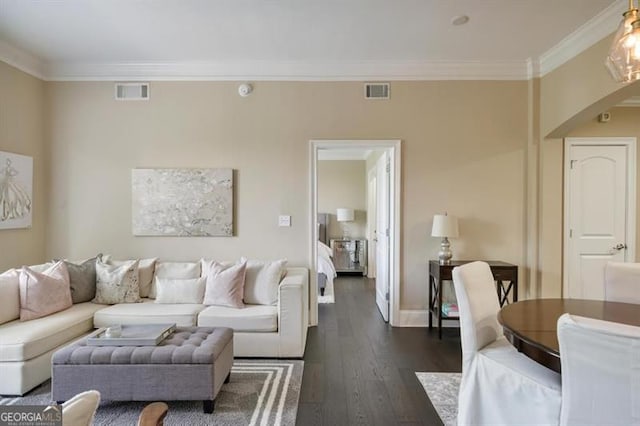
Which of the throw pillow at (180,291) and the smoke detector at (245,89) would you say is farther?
the smoke detector at (245,89)

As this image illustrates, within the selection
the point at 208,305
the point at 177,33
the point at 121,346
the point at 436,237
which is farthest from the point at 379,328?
the point at 177,33

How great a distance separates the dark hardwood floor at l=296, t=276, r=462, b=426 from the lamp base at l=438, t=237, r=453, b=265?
33.1 inches

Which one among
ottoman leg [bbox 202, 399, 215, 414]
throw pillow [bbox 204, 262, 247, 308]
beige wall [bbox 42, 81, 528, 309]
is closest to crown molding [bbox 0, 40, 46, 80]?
beige wall [bbox 42, 81, 528, 309]

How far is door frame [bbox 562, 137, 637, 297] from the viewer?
3.92 m

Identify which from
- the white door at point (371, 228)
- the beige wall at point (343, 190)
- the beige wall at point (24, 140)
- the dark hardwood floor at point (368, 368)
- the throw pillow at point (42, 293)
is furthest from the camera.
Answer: the beige wall at point (343, 190)

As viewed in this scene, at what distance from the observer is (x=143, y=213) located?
4043mm

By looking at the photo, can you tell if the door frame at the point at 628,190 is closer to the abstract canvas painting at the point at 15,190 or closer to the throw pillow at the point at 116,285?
the throw pillow at the point at 116,285

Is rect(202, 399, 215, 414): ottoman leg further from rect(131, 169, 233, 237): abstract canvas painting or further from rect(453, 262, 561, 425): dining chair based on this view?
rect(131, 169, 233, 237): abstract canvas painting

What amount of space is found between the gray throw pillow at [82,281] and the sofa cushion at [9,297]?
17.9 inches

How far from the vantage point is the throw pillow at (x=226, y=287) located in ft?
10.9

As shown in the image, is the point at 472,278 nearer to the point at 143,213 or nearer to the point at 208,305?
the point at 208,305

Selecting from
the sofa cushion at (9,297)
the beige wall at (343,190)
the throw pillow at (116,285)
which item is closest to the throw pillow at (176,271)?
the throw pillow at (116,285)

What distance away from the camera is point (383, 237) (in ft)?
15.1

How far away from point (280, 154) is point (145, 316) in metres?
2.23
